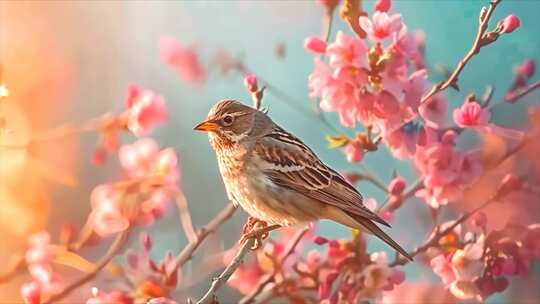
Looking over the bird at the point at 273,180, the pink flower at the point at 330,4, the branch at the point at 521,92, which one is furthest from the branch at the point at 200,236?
the branch at the point at 521,92

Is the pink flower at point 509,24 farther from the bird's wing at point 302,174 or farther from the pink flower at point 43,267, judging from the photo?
the pink flower at point 43,267

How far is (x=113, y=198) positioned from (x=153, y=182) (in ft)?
0.24

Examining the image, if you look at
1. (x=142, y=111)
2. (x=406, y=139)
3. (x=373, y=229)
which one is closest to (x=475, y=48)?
(x=406, y=139)

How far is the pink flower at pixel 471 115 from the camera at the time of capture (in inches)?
44.3

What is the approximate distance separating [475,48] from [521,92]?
→ 0.15 m

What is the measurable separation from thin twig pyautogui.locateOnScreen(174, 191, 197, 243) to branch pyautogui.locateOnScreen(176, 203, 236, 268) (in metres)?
0.03

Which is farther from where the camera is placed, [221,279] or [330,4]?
[330,4]

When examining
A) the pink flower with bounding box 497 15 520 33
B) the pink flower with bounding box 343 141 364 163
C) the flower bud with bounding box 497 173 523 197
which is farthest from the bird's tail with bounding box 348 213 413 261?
the pink flower with bounding box 497 15 520 33

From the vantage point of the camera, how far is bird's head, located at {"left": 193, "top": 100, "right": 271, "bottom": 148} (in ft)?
3.59

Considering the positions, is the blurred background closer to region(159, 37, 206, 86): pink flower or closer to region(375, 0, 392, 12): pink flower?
region(159, 37, 206, 86): pink flower

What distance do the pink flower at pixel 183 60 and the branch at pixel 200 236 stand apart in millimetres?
223

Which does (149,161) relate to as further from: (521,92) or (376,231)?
(521,92)

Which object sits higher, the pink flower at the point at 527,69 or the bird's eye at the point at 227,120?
Result: the pink flower at the point at 527,69

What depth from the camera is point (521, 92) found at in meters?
1.19
